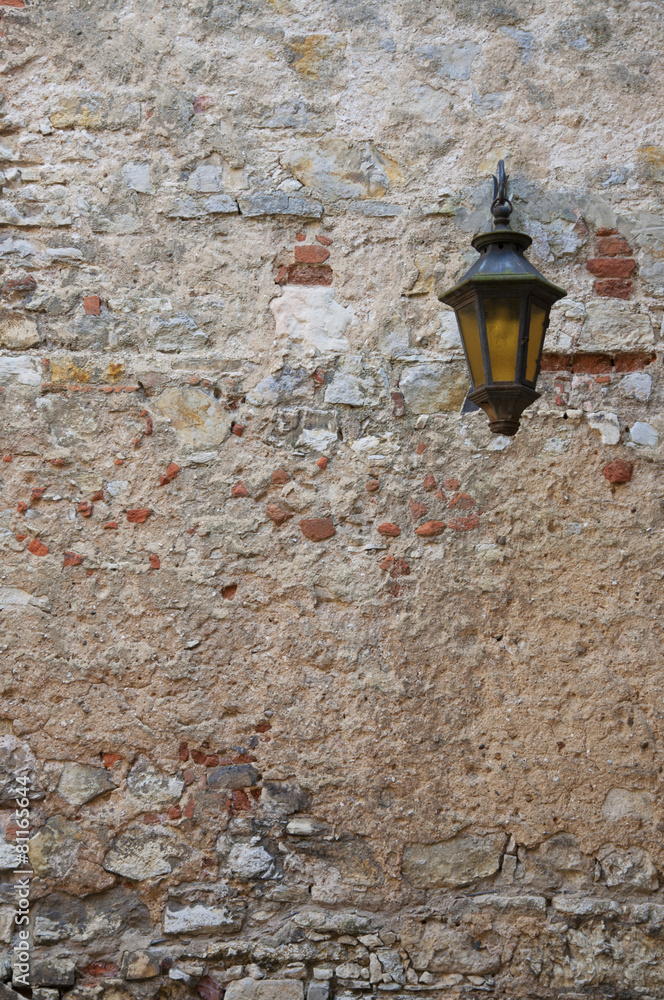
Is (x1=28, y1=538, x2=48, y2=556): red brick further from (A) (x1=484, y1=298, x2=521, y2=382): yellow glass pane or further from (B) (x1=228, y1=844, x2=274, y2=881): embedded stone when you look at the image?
(A) (x1=484, y1=298, x2=521, y2=382): yellow glass pane

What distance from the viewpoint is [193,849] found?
2639 mm

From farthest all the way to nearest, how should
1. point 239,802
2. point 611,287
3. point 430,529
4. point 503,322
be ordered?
point 611,287 < point 430,529 < point 239,802 < point 503,322

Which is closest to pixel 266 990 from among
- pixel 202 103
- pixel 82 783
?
pixel 82 783

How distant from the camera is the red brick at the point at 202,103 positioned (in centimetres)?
294

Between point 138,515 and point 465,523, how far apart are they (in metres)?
1.09

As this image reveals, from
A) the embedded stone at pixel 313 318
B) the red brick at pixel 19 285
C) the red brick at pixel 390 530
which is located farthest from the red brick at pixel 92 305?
the red brick at pixel 390 530

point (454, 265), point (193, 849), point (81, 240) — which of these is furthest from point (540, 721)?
point (81, 240)

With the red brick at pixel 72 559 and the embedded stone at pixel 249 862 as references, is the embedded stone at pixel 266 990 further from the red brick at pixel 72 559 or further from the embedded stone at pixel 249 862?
the red brick at pixel 72 559

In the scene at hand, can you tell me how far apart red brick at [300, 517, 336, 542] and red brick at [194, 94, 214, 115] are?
1.50 metres

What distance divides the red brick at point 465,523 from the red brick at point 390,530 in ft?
0.57

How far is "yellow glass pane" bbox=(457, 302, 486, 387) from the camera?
2.08m

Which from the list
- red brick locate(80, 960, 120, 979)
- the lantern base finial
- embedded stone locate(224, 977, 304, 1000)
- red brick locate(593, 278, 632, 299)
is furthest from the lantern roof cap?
red brick locate(80, 960, 120, 979)

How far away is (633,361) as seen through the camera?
9.30 feet

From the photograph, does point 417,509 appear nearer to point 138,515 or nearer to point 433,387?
point 433,387
